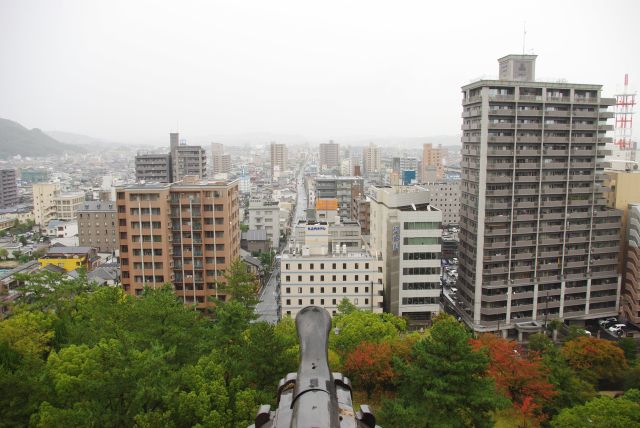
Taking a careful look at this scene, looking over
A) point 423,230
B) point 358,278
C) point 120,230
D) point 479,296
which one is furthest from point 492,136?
point 120,230

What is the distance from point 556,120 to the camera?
37312mm

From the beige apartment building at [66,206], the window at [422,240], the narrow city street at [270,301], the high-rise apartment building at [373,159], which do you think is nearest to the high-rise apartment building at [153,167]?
the beige apartment building at [66,206]

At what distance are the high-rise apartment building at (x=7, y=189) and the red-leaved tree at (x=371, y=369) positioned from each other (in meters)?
110

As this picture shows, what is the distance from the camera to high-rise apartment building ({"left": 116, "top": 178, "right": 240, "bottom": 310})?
35625mm

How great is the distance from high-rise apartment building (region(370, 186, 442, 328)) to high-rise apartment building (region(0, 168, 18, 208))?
99.5 meters

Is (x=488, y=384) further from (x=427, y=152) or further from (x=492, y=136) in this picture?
(x=427, y=152)

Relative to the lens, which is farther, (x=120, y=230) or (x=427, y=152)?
(x=427, y=152)

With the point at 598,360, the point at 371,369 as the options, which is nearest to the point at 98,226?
the point at 371,369

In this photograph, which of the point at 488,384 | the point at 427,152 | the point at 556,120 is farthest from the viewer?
the point at 427,152

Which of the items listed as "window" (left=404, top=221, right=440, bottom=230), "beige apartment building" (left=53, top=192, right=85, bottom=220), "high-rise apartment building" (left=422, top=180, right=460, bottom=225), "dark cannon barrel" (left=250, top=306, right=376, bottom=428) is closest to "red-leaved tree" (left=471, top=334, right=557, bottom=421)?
"dark cannon barrel" (left=250, top=306, right=376, bottom=428)

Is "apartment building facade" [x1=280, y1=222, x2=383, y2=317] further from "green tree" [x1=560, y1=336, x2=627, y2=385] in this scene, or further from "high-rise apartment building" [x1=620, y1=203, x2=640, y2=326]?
"high-rise apartment building" [x1=620, y1=203, x2=640, y2=326]

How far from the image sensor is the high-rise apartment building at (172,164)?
9000 cm

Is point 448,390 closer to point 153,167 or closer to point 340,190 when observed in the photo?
point 340,190

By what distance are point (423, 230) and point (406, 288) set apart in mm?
4419
